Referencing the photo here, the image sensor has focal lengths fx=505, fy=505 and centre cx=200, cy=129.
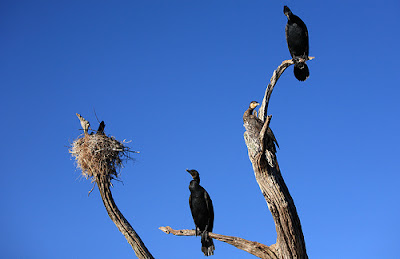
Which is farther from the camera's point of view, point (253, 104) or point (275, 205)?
point (253, 104)

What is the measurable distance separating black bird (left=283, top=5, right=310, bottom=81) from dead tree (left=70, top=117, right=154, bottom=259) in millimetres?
3433

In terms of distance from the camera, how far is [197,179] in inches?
304

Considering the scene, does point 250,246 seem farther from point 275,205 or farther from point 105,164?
point 105,164

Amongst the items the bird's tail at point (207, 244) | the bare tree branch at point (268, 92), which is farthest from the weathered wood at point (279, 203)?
the bird's tail at point (207, 244)

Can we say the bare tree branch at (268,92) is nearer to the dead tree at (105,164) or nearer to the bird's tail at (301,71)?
the bird's tail at (301,71)

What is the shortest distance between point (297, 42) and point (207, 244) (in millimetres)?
3413

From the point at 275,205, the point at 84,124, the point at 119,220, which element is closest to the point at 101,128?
the point at 84,124

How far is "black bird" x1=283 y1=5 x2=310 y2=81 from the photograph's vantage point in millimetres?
7707

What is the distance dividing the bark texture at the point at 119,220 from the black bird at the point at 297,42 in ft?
12.2

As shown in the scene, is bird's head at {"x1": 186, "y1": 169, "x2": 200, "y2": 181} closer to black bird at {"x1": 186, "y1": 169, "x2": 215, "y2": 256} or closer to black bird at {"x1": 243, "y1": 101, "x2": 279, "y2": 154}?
black bird at {"x1": 186, "y1": 169, "x2": 215, "y2": 256}

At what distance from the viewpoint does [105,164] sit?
8945mm

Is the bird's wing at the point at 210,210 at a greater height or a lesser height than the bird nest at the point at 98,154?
lesser

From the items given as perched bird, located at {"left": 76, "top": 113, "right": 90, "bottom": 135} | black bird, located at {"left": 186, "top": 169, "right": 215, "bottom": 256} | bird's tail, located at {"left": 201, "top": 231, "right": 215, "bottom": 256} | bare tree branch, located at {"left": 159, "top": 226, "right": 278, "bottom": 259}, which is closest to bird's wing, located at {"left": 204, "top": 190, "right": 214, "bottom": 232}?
black bird, located at {"left": 186, "top": 169, "right": 215, "bottom": 256}

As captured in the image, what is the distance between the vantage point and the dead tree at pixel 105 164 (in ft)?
27.6
